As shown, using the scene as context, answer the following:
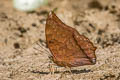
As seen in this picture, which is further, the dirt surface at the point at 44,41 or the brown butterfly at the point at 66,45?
the dirt surface at the point at 44,41

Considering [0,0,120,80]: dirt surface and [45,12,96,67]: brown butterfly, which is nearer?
[45,12,96,67]: brown butterfly

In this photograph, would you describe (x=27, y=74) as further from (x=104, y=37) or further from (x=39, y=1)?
(x=39, y=1)

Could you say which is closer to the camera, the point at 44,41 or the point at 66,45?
the point at 66,45

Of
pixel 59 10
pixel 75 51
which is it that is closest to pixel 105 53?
pixel 75 51
